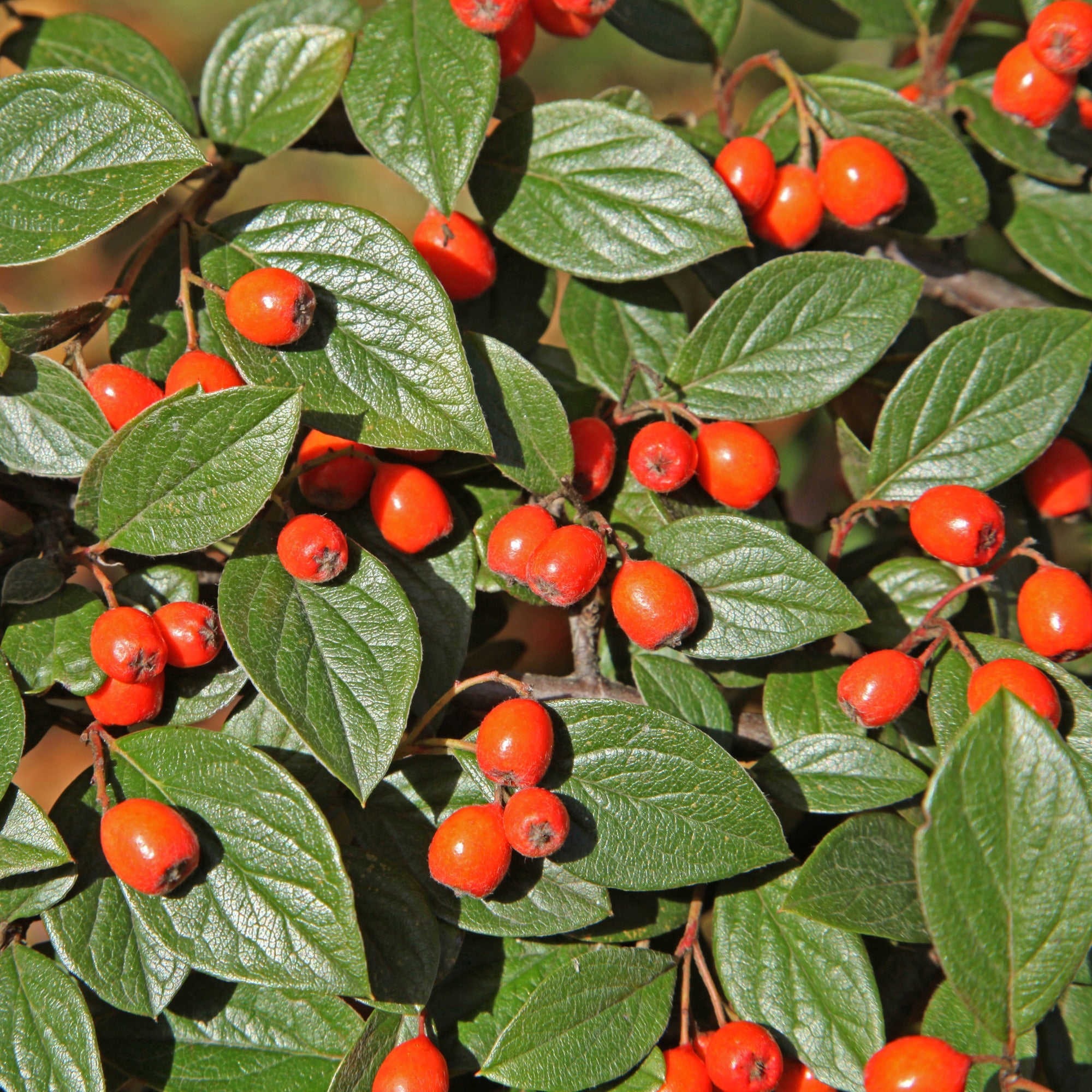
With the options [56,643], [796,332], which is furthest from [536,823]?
[796,332]

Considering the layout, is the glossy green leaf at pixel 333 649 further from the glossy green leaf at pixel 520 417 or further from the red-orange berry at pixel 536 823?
the glossy green leaf at pixel 520 417

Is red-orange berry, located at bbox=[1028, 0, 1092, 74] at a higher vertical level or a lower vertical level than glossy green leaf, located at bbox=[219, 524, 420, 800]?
higher

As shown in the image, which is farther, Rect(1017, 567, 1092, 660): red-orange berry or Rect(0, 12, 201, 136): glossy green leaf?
Rect(0, 12, 201, 136): glossy green leaf

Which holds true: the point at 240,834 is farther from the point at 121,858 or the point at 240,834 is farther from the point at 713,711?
the point at 713,711

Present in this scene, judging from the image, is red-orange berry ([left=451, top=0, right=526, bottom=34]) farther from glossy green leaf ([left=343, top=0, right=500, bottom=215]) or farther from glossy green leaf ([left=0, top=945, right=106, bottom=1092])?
glossy green leaf ([left=0, top=945, right=106, bottom=1092])

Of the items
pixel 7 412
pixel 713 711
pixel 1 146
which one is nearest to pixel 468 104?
pixel 1 146

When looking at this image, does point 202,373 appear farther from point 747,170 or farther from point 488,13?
point 747,170

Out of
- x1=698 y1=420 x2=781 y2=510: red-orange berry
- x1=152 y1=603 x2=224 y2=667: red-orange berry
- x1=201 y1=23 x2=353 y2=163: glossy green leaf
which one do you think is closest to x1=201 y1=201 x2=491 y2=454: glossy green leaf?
x1=201 y1=23 x2=353 y2=163: glossy green leaf
